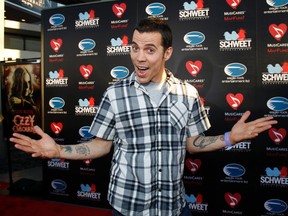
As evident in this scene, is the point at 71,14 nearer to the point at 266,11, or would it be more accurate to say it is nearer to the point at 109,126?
the point at 266,11

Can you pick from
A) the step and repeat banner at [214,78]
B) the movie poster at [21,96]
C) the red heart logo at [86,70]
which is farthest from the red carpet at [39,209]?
the red heart logo at [86,70]

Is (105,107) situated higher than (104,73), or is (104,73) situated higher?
(104,73)

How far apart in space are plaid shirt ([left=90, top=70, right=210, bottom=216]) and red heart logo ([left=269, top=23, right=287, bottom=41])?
2.05m

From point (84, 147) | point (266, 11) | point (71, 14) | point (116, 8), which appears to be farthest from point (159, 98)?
point (71, 14)

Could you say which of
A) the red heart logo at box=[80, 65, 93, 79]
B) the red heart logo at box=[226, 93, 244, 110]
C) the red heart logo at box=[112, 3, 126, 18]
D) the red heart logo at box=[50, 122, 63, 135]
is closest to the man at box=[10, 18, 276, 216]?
the red heart logo at box=[226, 93, 244, 110]

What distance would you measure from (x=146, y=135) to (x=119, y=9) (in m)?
2.68

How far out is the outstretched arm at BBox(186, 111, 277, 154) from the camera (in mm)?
1469

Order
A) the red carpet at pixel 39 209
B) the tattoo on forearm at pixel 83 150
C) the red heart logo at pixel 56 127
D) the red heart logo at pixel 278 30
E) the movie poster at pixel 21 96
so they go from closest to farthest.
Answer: the tattoo on forearm at pixel 83 150 → the red heart logo at pixel 278 30 → the red carpet at pixel 39 209 → the red heart logo at pixel 56 127 → the movie poster at pixel 21 96

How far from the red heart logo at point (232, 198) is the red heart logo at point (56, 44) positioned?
9.40 ft

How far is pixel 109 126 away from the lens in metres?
1.49

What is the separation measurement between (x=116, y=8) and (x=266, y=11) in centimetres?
176

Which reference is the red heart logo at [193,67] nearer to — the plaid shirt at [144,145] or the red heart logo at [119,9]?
the red heart logo at [119,9]

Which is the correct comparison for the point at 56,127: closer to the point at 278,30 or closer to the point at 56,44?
the point at 56,44

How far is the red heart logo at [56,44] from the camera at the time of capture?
407 centimetres
